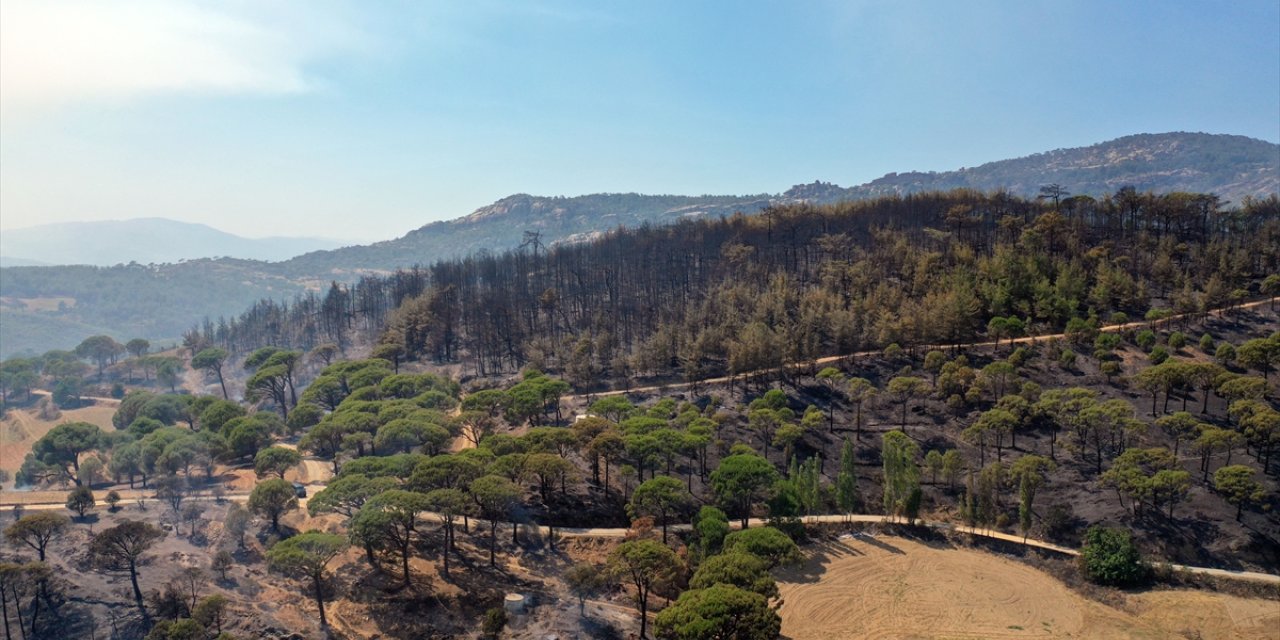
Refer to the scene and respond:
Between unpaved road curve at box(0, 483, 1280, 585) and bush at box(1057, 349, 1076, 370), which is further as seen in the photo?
bush at box(1057, 349, 1076, 370)

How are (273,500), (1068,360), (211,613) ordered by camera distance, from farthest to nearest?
(1068,360) → (273,500) → (211,613)

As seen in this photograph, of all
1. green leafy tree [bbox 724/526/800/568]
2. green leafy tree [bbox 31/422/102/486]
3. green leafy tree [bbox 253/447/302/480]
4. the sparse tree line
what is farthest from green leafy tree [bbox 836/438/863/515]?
Result: green leafy tree [bbox 31/422/102/486]

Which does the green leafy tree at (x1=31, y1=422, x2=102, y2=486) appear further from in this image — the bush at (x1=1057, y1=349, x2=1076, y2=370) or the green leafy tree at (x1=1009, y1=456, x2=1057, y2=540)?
the bush at (x1=1057, y1=349, x2=1076, y2=370)

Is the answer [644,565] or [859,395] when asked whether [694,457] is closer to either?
[859,395]

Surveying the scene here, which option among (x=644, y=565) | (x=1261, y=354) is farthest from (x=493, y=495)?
(x=1261, y=354)

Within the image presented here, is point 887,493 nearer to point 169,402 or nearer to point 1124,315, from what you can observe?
point 1124,315

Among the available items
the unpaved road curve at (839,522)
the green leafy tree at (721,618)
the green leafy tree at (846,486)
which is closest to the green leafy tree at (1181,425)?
the unpaved road curve at (839,522)
